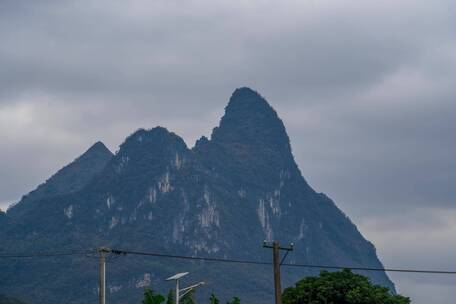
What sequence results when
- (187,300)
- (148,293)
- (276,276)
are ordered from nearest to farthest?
(276,276) → (148,293) → (187,300)

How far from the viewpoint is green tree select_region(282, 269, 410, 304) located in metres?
83.2

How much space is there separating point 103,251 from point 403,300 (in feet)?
143

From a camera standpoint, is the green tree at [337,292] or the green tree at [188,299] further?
the green tree at [337,292]

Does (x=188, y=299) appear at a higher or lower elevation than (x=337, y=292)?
lower

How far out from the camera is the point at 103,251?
50.4 metres

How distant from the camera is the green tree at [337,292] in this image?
83250 mm

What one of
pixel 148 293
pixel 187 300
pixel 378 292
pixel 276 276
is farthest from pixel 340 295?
pixel 276 276

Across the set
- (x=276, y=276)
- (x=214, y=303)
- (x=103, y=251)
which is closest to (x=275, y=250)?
(x=276, y=276)

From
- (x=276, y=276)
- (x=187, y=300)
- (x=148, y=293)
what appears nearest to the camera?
(x=276, y=276)

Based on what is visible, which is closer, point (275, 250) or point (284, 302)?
point (275, 250)

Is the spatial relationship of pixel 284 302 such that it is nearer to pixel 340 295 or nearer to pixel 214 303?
pixel 340 295

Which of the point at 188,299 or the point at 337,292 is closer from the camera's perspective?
the point at 188,299

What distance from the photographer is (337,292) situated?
8344cm

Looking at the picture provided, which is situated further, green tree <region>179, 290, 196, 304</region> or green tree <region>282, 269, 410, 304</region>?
green tree <region>282, 269, 410, 304</region>
